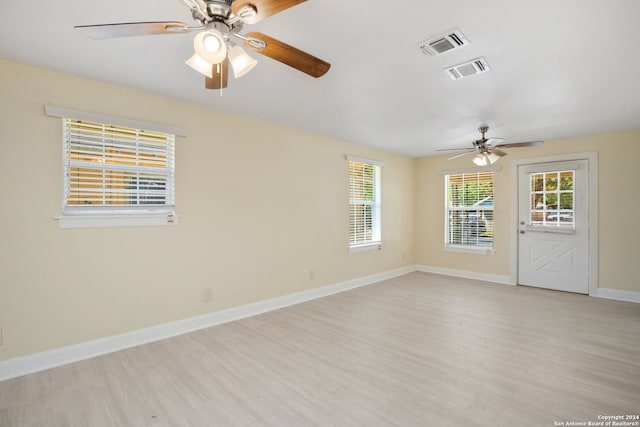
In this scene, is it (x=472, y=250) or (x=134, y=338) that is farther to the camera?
(x=472, y=250)

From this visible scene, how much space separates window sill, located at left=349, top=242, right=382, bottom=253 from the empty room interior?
33 cm

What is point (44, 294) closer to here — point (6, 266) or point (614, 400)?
point (6, 266)

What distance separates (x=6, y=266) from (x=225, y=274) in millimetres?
1807

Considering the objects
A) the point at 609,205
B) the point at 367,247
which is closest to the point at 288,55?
the point at 367,247

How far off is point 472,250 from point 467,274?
472 mm

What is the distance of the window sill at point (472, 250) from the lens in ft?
18.4

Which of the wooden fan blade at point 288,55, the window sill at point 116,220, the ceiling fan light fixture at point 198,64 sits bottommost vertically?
the window sill at point 116,220

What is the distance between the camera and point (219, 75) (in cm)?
191

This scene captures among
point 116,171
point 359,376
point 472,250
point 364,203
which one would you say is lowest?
point 359,376

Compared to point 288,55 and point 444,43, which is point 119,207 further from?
point 444,43

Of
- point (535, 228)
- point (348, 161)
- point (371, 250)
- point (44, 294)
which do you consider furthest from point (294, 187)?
point (535, 228)

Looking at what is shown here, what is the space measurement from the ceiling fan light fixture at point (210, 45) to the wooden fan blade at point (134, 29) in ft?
0.43

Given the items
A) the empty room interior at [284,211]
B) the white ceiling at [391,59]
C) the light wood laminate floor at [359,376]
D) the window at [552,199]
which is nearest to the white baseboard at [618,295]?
the empty room interior at [284,211]

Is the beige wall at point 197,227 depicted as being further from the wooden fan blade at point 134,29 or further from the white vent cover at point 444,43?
the white vent cover at point 444,43
